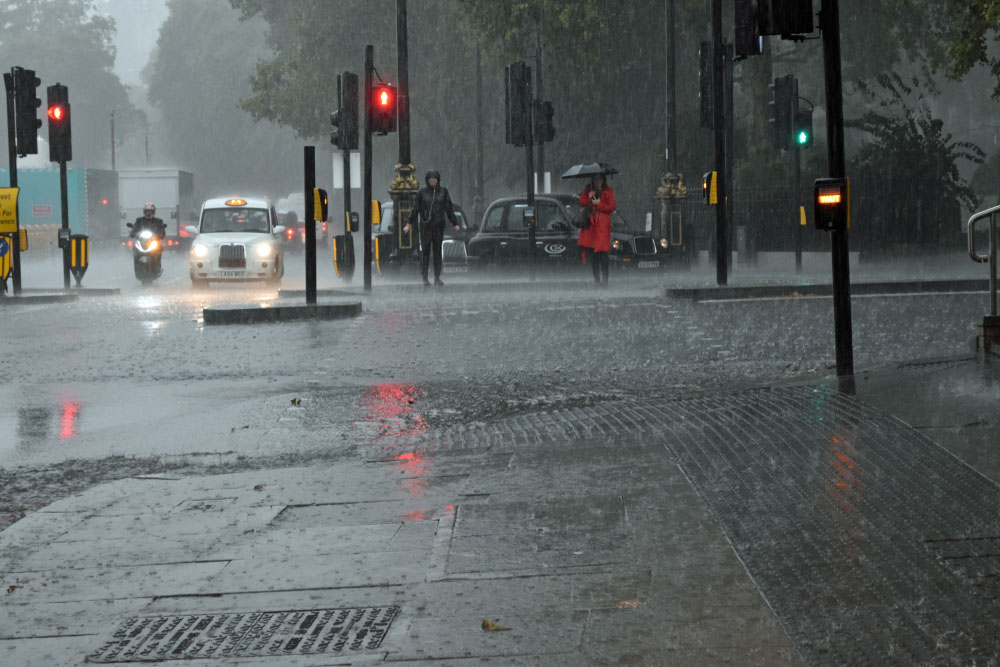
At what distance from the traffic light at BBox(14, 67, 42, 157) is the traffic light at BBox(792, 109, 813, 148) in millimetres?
12883

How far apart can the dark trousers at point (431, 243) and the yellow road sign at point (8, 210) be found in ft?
20.4

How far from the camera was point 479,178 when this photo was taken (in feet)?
149

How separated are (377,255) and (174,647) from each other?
23092 mm

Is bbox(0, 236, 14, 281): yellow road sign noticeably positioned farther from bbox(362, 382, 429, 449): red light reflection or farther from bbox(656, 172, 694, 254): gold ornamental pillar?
bbox(362, 382, 429, 449): red light reflection

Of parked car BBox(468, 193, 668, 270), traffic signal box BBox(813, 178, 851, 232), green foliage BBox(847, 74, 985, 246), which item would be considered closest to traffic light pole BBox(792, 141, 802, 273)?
parked car BBox(468, 193, 668, 270)

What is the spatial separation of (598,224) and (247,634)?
62.7 feet

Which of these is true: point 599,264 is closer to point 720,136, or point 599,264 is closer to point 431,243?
point 431,243

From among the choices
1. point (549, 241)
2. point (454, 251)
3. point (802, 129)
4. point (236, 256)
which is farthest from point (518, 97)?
point (236, 256)

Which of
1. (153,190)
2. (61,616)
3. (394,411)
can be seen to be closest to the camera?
(61,616)

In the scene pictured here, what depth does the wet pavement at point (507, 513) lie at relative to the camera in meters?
4.52

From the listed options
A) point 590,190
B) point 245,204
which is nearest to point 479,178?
point 245,204

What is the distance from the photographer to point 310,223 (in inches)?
753

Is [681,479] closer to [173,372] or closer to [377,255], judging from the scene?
[173,372]

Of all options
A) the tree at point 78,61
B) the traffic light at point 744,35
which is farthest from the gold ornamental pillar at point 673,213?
the tree at point 78,61
